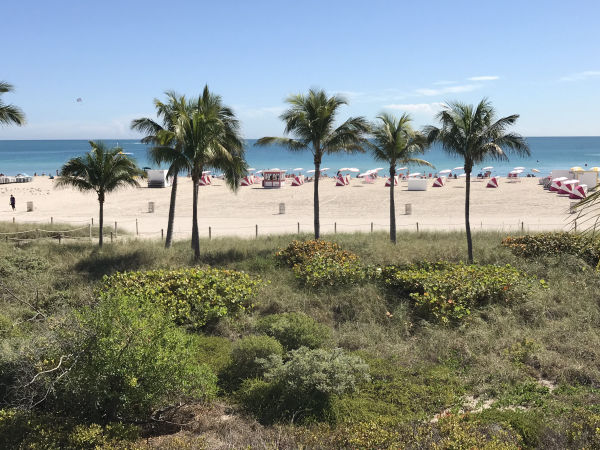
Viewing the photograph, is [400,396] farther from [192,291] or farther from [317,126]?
[317,126]

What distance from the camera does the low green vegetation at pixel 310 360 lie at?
23.5 ft

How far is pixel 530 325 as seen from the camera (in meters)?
12.0

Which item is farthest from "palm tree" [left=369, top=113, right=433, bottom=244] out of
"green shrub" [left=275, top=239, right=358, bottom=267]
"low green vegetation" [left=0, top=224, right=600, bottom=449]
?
"low green vegetation" [left=0, top=224, right=600, bottom=449]

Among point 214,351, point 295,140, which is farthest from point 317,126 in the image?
point 214,351

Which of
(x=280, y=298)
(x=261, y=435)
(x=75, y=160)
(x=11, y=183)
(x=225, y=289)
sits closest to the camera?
(x=261, y=435)

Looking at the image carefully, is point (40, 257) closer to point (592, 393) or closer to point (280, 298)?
point (280, 298)

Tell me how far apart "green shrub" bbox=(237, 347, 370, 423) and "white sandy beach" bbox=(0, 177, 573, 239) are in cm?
1920

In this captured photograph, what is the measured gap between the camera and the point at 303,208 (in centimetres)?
4081

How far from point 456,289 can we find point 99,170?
15115mm

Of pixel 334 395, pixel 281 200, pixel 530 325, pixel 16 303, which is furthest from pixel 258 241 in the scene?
pixel 281 200

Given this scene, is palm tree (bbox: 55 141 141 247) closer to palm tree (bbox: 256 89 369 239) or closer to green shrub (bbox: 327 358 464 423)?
palm tree (bbox: 256 89 369 239)

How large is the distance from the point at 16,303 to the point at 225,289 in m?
5.56

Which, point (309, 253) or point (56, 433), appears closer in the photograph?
point (56, 433)

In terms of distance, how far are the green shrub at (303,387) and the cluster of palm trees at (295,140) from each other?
35.8 ft
